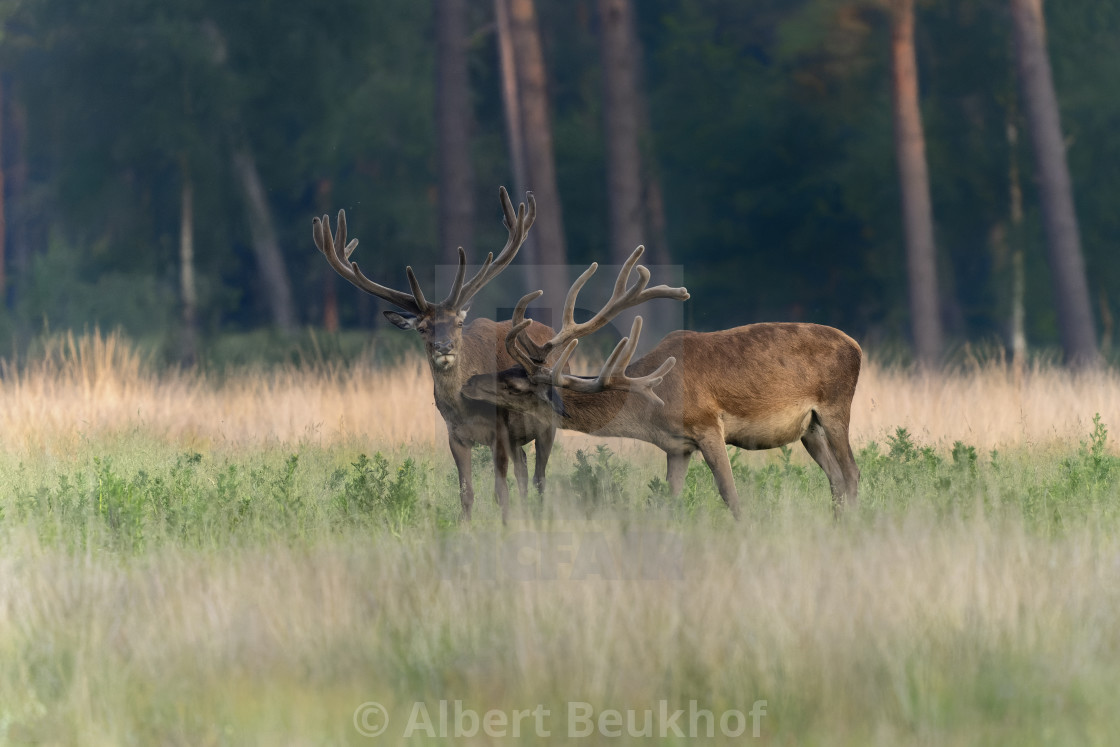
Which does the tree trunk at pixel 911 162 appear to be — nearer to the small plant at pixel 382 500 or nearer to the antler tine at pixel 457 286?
the small plant at pixel 382 500

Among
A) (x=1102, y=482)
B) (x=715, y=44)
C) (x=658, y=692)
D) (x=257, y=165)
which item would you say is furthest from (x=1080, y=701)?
(x=257, y=165)

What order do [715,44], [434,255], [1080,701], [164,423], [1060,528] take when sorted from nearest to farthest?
[1080,701] < [1060,528] < [164,423] < [715,44] < [434,255]

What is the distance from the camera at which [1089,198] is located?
88.8 feet

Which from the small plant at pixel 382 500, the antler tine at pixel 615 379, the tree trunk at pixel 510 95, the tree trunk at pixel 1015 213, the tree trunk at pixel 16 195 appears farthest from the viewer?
the tree trunk at pixel 16 195

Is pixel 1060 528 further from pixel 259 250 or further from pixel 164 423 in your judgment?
pixel 259 250

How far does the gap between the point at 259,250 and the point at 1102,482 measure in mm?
25962

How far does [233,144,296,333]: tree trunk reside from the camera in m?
31.1

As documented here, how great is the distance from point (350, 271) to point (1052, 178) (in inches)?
496

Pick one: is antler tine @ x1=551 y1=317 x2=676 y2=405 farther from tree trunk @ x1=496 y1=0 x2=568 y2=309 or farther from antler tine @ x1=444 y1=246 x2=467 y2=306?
tree trunk @ x1=496 y1=0 x2=568 y2=309

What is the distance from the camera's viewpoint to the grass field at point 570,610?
4477 mm

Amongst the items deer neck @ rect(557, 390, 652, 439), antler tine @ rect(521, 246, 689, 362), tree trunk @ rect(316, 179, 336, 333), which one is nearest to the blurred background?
tree trunk @ rect(316, 179, 336, 333)

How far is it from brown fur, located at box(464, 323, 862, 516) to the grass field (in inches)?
14.1

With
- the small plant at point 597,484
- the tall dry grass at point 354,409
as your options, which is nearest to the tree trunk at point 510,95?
the tall dry grass at point 354,409

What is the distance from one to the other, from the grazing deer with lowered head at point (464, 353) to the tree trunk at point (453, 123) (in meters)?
9.59
